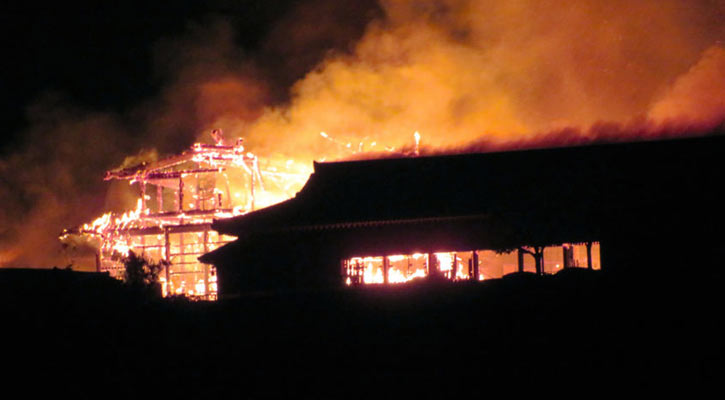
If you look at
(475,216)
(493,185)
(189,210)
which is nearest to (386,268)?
(475,216)

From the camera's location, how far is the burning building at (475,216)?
67.8 ft

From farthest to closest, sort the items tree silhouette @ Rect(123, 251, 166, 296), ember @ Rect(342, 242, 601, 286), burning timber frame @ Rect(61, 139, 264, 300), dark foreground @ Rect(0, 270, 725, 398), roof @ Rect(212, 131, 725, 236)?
burning timber frame @ Rect(61, 139, 264, 300), tree silhouette @ Rect(123, 251, 166, 296), ember @ Rect(342, 242, 601, 286), roof @ Rect(212, 131, 725, 236), dark foreground @ Rect(0, 270, 725, 398)

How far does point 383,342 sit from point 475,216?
8193 mm

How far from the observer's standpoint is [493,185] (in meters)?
22.7

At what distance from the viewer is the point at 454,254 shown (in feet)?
75.6

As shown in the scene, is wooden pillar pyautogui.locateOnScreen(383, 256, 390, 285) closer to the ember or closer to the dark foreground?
the ember

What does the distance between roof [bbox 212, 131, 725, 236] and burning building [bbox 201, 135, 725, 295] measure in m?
0.04

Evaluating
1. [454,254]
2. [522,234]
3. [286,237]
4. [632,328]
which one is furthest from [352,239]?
[632,328]

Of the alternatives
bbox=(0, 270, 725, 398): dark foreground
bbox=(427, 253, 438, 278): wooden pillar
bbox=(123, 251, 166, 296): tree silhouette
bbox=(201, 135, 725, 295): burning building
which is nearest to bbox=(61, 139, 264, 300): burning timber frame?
bbox=(123, 251, 166, 296): tree silhouette

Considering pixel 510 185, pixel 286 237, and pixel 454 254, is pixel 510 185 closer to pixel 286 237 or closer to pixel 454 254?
pixel 454 254

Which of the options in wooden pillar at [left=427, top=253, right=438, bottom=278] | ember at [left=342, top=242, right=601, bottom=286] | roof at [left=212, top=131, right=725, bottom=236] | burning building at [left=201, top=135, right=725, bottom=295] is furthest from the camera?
wooden pillar at [left=427, top=253, right=438, bottom=278]

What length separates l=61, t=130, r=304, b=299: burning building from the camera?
34781 mm

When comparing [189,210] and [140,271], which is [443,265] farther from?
[189,210]

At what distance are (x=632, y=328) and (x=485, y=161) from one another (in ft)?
37.3
